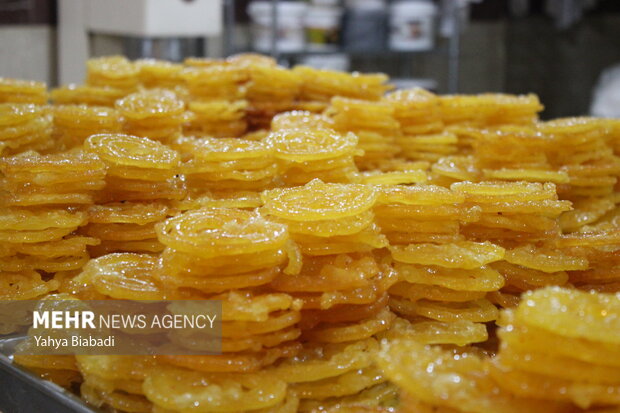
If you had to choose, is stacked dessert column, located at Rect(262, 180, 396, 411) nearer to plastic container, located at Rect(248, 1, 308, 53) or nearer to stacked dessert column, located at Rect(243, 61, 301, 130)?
stacked dessert column, located at Rect(243, 61, 301, 130)

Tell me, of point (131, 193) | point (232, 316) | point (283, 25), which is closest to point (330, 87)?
point (131, 193)

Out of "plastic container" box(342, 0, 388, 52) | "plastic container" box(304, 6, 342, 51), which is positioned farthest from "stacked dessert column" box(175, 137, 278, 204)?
"plastic container" box(342, 0, 388, 52)

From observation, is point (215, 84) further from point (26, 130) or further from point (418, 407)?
point (418, 407)

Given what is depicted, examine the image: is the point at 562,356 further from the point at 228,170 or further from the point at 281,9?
the point at 281,9

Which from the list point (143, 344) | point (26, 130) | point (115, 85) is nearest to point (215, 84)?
point (115, 85)

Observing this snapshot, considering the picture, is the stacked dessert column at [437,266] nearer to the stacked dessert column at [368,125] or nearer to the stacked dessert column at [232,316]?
the stacked dessert column at [232,316]
